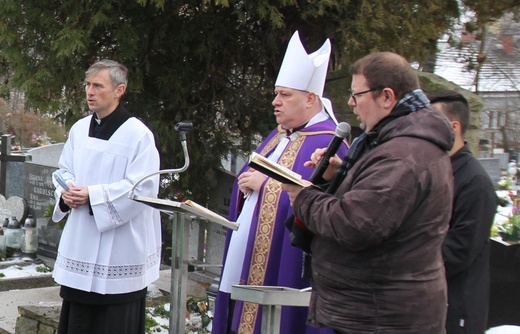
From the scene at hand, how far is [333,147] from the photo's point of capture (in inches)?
106

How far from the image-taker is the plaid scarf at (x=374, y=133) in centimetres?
254

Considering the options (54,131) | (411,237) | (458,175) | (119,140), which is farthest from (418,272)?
(54,131)

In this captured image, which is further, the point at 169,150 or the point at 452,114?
the point at 169,150

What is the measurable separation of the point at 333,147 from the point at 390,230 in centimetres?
45

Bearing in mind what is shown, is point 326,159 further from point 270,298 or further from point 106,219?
point 106,219

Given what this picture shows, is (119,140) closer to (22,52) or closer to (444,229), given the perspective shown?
(22,52)

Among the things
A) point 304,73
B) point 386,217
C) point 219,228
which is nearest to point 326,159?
point 386,217

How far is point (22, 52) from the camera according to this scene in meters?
5.54

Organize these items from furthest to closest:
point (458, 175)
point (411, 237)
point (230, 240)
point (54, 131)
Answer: point (54, 131), point (230, 240), point (458, 175), point (411, 237)

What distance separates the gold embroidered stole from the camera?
3816 millimetres

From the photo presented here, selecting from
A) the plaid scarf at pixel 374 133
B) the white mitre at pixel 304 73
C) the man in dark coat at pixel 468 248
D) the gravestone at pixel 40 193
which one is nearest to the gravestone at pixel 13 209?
the gravestone at pixel 40 193

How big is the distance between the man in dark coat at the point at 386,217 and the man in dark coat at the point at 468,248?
80 cm

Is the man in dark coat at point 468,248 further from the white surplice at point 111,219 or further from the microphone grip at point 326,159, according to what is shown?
the white surplice at point 111,219

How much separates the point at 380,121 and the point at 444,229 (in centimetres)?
43
